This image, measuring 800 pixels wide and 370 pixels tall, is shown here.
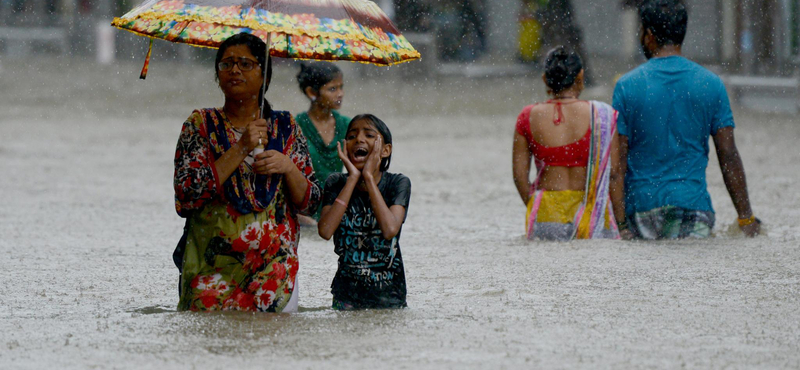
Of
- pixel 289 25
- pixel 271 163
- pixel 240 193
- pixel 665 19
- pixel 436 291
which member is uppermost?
pixel 665 19

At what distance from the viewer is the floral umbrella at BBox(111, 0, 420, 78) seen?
169 inches

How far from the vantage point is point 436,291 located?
5.66 meters

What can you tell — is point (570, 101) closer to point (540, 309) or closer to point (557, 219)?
point (557, 219)

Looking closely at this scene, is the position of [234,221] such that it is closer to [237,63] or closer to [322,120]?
[237,63]

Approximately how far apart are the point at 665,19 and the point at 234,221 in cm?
333

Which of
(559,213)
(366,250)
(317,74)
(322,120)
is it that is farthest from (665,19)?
(366,250)

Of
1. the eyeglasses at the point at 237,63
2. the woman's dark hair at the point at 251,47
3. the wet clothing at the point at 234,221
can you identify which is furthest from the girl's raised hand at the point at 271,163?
the eyeglasses at the point at 237,63

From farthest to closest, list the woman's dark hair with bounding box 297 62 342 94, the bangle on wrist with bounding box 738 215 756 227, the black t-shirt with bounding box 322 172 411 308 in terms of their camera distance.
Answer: the woman's dark hair with bounding box 297 62 342 94, the bangle on wrist with bounding box 738 215 756 227, the black t-shirt with bounding box 322 172 411 308

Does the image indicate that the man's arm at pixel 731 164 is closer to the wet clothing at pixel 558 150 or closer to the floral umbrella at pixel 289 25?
the wet clothing at pixel 558 150

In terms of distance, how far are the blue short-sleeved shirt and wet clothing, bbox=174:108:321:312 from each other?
2.89 metres

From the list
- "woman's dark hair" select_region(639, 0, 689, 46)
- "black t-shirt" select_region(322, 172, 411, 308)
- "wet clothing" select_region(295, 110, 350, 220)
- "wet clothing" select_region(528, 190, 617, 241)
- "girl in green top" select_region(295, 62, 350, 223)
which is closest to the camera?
"black t-shirt" select_region(322, 172, 411, 308)

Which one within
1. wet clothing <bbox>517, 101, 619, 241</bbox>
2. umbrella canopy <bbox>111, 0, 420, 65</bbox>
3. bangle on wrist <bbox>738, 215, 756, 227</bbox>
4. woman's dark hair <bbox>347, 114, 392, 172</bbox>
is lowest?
bangle on wrist <bbox>738, 215, 756, 227</bbox>

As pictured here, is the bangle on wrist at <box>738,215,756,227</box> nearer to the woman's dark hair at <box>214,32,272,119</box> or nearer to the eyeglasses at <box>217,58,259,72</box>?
the woman's dark hair at <box>214,32,272,119</box>

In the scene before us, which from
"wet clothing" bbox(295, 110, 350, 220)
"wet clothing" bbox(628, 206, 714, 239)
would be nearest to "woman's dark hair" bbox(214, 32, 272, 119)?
"wet clothing" bbox(295, 110, 350, 220)
